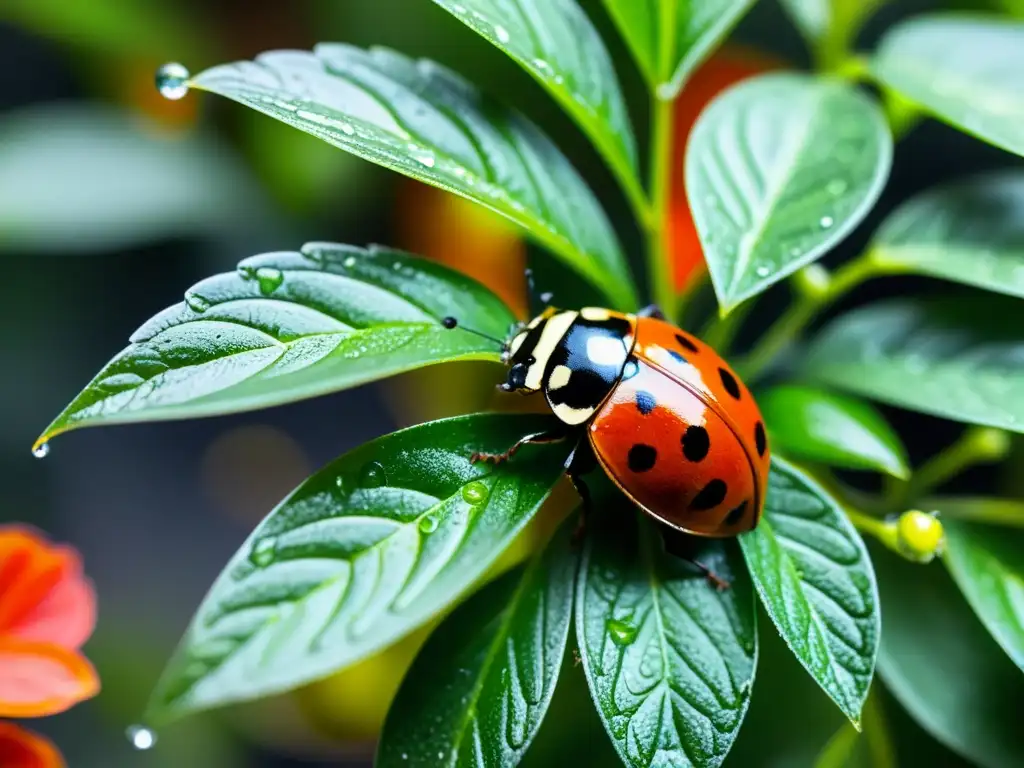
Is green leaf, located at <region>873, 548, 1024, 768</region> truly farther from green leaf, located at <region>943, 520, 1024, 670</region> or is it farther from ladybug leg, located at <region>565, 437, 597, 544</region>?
ladybug leg, located at <region>565, 437, 597, 544</region>

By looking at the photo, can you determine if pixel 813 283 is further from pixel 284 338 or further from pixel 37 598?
pixel 37 598

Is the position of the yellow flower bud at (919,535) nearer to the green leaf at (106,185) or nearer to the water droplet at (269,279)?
the water droplet at (269,279)

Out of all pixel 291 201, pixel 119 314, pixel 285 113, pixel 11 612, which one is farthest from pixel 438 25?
pixel 11 612

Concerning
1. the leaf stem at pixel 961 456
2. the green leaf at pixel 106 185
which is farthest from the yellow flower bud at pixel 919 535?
the green leaf at pixel 106 185

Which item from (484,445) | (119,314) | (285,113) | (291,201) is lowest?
(484,445)

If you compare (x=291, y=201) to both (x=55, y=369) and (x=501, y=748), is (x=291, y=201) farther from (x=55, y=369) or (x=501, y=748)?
(x=501, y=748)

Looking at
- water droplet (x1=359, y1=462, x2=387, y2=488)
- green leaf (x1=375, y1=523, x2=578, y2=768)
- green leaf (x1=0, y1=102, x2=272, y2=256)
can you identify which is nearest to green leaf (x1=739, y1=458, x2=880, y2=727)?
green leaf (x1=375, y1=523, x2=578, y2=768)
